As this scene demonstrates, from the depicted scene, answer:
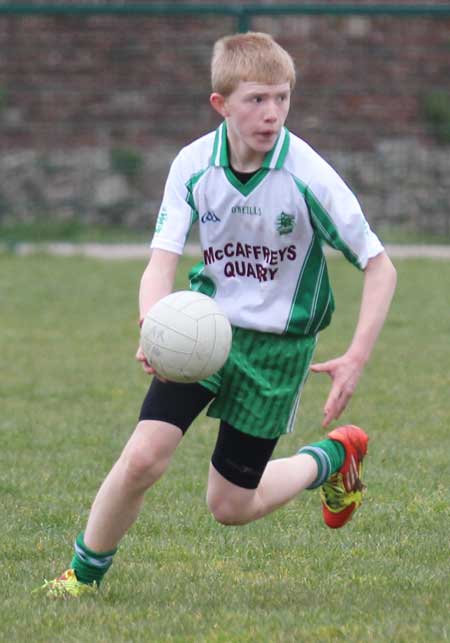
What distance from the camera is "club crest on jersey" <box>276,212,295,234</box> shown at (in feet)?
15.4

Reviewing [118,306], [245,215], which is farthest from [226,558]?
[118,306]

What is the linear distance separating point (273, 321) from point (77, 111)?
49.4ft

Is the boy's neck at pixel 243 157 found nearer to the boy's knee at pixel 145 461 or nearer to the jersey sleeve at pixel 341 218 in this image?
the jersey sleeve at pixel 341 218

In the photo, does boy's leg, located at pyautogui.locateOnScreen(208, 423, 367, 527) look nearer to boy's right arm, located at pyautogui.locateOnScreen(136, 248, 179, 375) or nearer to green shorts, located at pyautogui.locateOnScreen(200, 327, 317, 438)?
green shorts, located at pyautogui.locateOnScreen(200, 327, 317, 438)

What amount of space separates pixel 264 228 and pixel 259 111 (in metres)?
0.39

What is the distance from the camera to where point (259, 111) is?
4.56 metres

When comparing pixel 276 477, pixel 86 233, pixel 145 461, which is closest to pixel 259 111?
pixel 145 461

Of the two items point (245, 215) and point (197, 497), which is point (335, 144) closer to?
point (197, 497)

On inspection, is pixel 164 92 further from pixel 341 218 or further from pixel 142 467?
pixel 142 467

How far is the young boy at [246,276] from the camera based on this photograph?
15.0 ft

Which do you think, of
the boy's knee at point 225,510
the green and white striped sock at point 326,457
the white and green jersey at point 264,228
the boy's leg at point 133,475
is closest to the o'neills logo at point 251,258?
the white and green jersey at point 264,228

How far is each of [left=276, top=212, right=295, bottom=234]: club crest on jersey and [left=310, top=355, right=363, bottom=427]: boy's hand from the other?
57cm

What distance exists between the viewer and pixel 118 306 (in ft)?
41.9

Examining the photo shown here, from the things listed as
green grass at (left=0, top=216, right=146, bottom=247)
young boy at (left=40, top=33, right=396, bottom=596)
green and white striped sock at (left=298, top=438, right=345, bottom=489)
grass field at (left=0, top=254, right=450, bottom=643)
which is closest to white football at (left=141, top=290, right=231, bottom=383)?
young boy at (left=40, top=33, right=396, bottom=596)
